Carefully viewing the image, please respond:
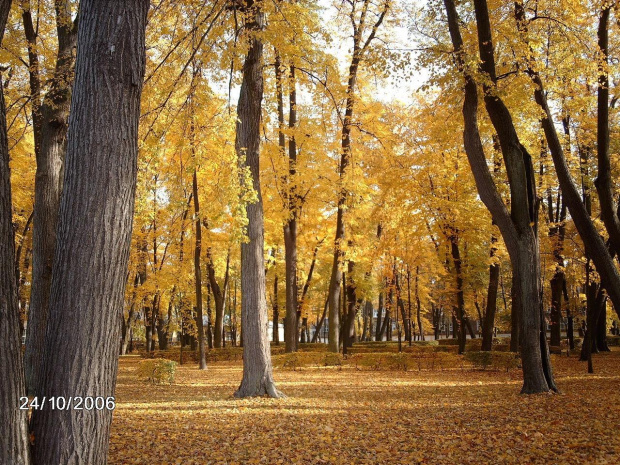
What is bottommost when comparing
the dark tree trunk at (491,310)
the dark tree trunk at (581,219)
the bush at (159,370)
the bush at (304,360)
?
the bush at (304,360)

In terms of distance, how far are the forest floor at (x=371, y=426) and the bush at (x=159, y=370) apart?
1127 millimetres

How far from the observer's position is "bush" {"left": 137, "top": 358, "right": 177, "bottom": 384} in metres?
12.1

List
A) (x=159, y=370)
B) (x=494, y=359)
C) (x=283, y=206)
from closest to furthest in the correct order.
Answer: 1. (x=159, y=370)
2. (x=494, y=359)
3. (x=283, y=206)

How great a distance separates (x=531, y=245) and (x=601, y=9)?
4.41 meters

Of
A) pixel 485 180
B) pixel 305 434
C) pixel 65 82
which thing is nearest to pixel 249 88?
pixel 65 82

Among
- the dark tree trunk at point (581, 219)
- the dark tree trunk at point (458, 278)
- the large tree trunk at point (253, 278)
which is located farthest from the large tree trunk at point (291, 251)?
the dark tree trunk at point (581, 219)

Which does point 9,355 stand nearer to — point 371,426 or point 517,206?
point 371,426

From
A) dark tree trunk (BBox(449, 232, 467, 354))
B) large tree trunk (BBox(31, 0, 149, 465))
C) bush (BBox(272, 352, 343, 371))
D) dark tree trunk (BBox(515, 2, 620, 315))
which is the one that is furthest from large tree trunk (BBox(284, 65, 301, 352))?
large tree trunk (BBox(31, 0, 149, 465))

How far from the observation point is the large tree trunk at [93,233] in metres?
3.09

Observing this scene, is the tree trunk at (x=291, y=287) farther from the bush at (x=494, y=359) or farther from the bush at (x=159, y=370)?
the bush at (x=494, y=359)

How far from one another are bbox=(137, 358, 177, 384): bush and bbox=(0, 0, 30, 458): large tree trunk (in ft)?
31.8

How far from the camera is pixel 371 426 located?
6402 millimetres

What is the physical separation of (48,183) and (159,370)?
6386 millimetres

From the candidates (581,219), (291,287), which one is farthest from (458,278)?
(581,219)
